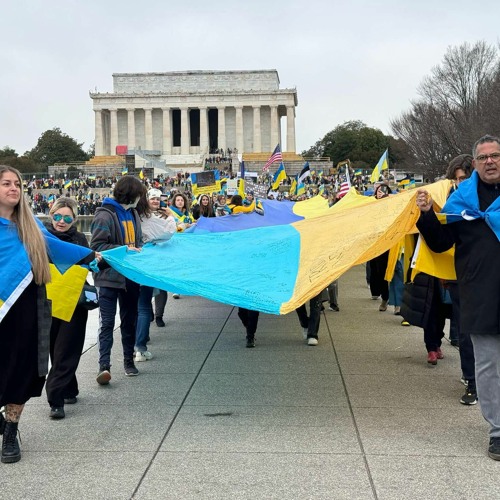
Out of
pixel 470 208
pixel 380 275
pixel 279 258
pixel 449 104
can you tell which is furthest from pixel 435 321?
pixel 449 104

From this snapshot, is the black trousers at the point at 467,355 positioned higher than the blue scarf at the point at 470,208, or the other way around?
the blue scarf at the point at 470,208

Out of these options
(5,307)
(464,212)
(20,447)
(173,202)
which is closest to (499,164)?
(464,212)

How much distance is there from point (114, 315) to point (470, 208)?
3488 millimetres

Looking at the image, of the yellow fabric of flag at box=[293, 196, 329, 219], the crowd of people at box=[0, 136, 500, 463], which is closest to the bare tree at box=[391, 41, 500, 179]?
the yellow fabric of flag at box=[293, 196, 329, 219]

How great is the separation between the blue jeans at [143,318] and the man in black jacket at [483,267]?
389cm

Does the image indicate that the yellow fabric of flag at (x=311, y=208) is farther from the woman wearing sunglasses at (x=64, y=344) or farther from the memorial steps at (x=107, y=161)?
the memorial steps at (x=107, y=161)

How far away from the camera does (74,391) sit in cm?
581

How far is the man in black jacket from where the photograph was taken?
14.5 feet

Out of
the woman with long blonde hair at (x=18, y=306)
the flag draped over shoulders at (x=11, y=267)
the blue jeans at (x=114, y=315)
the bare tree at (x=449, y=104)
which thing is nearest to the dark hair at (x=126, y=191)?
the blue jeans at (x=114, y=315)

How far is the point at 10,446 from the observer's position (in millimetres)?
4469

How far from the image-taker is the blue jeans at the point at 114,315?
641 cm

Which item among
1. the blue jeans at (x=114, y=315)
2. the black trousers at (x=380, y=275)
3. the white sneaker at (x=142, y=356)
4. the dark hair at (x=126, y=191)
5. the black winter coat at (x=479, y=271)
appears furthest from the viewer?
the black trousers at (x=380, y=275)

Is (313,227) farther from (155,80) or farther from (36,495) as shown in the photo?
(155,80)

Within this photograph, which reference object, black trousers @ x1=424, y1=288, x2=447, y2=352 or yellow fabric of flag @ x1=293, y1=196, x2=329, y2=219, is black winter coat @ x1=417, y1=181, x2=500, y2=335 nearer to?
black trousers @ x1=424, y1=288, x2=447, y2=352
